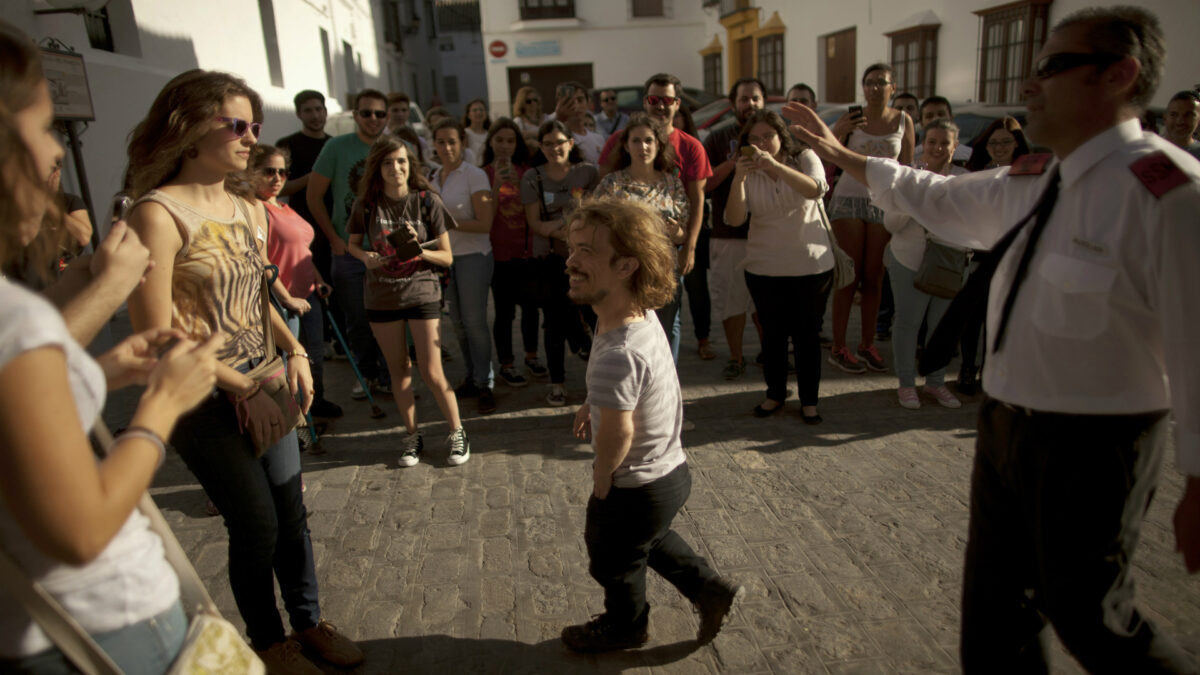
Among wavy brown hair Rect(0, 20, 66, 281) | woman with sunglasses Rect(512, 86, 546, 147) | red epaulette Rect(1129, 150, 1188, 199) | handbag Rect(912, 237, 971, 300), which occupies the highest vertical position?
woman with sunglasses Rect(512, 86, 546, 147)

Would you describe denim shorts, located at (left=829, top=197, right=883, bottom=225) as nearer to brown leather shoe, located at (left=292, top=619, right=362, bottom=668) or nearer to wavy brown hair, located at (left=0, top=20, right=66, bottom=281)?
brown leather shoe, located at (left=292, top=619, right=362, bottom=668)

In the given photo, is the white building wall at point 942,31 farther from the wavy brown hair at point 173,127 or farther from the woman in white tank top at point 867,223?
the wavy brown hair at point 173,127

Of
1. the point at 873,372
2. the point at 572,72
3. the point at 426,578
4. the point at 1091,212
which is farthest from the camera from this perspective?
the point at 572,72

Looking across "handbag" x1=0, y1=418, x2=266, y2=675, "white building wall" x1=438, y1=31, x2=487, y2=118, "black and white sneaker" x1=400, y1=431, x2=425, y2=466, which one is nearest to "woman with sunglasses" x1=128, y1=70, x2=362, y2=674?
"handbag" x1=0, y1=418, x2=266, y2=675

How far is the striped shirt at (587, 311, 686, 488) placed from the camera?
223 centimetres

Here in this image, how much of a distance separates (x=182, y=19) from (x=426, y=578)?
33.2 feet

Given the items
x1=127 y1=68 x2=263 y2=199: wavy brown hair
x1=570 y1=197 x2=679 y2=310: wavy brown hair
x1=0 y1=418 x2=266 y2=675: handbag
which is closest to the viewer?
x1=0 y1=418 x2=266 y2=675: handbag

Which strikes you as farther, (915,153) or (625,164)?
(915,153)

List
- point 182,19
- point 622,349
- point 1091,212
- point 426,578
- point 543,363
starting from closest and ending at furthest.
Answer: point 1091,212, point 622,349, point 426,578, point 543,363, point 182,19

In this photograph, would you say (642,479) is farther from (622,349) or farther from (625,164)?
(625,164)

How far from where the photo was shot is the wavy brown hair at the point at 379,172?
4328 mm

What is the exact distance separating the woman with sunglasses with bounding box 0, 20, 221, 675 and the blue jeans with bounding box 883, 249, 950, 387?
15.3 ft

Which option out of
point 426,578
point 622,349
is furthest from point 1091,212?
point 426,578

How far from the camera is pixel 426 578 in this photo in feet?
10.6
